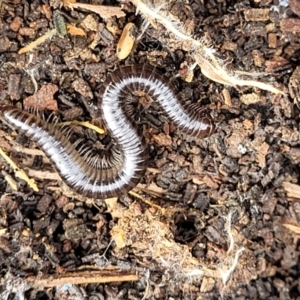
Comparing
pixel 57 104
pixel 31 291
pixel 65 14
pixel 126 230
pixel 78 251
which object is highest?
pixel 65 14

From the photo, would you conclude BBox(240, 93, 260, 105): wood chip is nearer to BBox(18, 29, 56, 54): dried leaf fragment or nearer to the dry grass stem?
the dry grass stem

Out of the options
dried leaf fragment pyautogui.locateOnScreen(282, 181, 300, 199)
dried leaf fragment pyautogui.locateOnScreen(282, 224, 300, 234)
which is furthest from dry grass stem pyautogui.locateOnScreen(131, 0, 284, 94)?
dried leaf fragment pyautogui.locateOnScreen(282, 224, 300, 234)

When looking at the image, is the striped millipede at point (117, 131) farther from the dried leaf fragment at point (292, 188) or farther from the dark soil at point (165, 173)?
the dried leaf fragment at point (292, 188)

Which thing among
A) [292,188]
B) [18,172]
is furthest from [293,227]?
[18,172]

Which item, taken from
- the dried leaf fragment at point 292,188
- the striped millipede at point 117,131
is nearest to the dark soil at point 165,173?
the dried leaf fragment at point 292,188

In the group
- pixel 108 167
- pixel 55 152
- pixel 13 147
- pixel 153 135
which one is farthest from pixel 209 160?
pixel 13 147

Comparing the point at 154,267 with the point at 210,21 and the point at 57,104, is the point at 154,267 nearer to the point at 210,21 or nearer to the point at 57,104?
the point at 57,104
